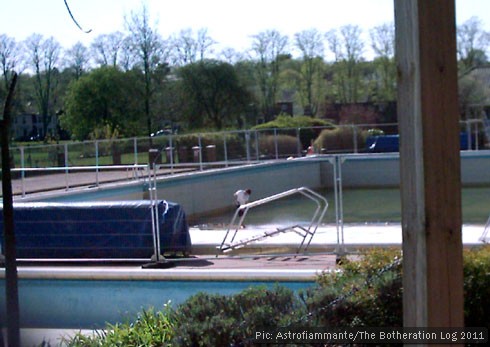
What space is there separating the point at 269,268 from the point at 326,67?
45478mm

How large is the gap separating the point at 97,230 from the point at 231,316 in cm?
642

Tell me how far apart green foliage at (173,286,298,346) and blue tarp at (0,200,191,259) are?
18.0 feet

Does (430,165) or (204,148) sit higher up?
(430,165)

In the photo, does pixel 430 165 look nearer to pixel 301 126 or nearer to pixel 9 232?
pixel 9 232

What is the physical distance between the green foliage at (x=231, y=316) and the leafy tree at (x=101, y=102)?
999 inches

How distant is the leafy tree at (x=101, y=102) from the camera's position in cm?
3053

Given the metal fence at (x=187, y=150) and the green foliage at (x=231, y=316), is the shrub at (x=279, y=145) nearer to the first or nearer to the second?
the metal fence at (x=187, y=150)


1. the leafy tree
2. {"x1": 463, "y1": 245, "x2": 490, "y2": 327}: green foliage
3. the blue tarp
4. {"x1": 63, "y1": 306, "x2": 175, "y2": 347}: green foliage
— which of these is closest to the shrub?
the leafy tree

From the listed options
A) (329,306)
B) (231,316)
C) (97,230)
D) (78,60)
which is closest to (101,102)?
(78,60)

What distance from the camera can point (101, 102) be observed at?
31.9 meters

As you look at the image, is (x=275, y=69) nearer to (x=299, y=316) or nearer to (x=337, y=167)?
(x=337, y=167)

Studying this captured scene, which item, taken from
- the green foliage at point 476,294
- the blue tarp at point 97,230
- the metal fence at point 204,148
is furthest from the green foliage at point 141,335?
the metal fence at point 204,148

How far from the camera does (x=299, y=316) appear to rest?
Answer: 495 cm

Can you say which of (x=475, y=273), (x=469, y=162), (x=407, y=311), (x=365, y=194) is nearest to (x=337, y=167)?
(x=475, y=273)
